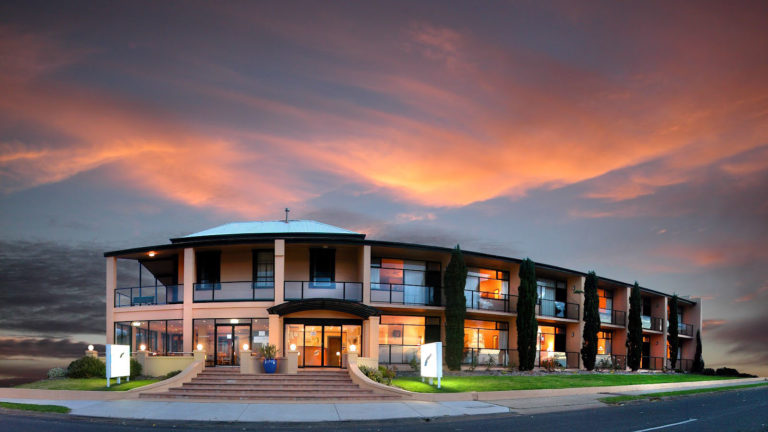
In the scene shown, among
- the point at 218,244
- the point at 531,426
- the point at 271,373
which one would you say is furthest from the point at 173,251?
the point at 531,426

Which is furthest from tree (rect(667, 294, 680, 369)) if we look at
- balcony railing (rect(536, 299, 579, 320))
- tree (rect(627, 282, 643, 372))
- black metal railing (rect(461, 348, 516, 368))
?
black metal railing (rect(461, 348, 516, 368))

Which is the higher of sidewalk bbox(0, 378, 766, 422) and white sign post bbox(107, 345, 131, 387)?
white sign post bbox(107, 345, 131, 387)

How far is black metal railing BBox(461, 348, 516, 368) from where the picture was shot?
34781 mm

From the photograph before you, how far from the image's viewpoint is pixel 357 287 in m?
32.2

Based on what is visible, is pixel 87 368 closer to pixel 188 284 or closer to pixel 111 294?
pixel 111 294

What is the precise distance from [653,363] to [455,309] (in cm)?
2680

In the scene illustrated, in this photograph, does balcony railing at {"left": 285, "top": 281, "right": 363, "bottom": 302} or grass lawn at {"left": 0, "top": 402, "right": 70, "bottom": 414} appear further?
balcony railing at {"left": 285, "top": 281, "right": 363, "bottom": 302}

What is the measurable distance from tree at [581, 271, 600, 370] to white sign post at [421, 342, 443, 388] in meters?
16.5

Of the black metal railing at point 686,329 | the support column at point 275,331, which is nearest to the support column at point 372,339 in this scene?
the support column at point 275,331

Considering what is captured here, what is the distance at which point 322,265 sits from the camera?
32906 mm

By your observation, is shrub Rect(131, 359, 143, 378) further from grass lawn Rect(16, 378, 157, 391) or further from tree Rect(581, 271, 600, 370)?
tree Rect(581, 271, 600, 370)

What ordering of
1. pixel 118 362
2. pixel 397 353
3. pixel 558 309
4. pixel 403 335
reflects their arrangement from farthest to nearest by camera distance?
1. pixel 558 309
2. pixel 403 335
3. pixel 397 353
4. pixel 118 362

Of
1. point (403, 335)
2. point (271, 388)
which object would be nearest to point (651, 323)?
point (403, 335)

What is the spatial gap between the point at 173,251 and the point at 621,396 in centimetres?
2220
